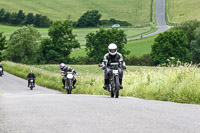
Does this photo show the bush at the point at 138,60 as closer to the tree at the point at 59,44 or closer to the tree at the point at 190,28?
the tree at the point at 190,28

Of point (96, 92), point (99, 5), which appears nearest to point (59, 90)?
point (96, 92)

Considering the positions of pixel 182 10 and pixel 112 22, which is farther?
pixel 112 22

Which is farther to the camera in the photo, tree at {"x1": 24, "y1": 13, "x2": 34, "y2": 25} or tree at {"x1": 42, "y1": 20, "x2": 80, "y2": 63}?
tree at {"x1": 24, "y1": 13, "x2": 34, "y2": 25}

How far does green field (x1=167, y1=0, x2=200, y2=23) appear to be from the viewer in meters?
119

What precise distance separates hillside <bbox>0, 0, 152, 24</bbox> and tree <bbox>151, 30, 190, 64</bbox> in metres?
47.7

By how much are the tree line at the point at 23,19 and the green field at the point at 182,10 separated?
40581mm

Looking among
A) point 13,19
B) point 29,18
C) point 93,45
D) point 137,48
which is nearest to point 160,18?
point 137,48

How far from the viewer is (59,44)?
3561 inches

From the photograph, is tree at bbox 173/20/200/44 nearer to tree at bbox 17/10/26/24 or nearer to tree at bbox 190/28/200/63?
tree at bbox 190/28/200/63

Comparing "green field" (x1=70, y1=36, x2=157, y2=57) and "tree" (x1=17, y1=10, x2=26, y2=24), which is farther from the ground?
"tree" (x1=17, y1=10, x2=26, y2=24)

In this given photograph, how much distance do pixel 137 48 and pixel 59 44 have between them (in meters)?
17.8

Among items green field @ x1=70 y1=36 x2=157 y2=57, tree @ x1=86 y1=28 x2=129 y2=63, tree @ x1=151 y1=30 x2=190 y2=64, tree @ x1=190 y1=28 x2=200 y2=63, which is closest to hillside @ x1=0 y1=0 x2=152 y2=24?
green field @ x1=70 y1=36 x2=157 y2=57

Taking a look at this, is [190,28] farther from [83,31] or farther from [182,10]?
[83,31]

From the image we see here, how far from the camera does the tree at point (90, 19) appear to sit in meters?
132
